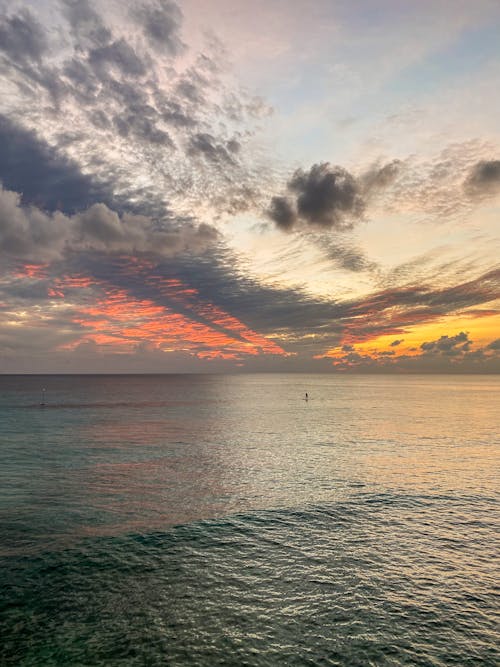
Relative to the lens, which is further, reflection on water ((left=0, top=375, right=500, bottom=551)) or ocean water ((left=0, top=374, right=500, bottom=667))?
reflection on water ((left=0, top=375, right=500, bottom=551))

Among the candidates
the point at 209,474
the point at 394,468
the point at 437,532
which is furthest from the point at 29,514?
the point at 394,468

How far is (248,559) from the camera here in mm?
29828

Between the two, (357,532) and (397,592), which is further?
(357,532)

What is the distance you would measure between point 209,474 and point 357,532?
23902 mm

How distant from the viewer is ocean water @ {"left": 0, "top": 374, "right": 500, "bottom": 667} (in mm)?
20578

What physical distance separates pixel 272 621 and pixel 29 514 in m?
26.4

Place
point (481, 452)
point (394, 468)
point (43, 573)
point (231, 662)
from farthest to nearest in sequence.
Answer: point (481, 452), point (394, 468), point (43, 573), point (231, 662)

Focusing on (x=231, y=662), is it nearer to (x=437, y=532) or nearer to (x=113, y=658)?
(x=113, y=658)

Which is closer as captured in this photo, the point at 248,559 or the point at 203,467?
the point at 248,559

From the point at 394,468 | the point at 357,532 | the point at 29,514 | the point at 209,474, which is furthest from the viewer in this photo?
the point at 394,468

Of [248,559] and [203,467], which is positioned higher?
[203,467]

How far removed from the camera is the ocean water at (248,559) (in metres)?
20.6

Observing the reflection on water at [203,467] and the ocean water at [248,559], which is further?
the reflection on water at [203,467]

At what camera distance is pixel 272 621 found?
22.2m
